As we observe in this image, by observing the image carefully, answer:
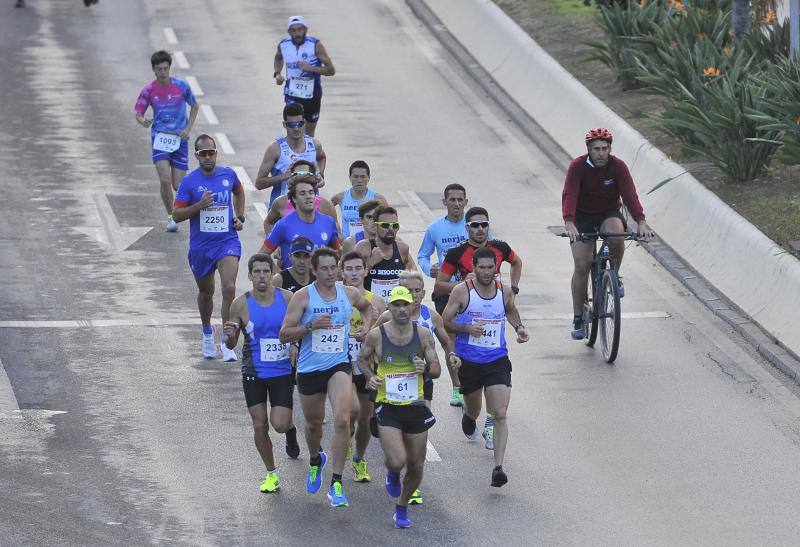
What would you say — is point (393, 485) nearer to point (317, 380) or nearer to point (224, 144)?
point (317, 380)

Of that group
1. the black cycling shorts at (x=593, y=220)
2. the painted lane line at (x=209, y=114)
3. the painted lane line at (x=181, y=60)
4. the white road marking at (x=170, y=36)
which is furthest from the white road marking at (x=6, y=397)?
the white road marking at (x=170, y=36)

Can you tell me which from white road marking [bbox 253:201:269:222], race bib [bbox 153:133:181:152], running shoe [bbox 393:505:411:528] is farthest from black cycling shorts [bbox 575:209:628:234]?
race bib [bbox 153:133:181:152]

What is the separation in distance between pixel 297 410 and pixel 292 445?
1.29 m

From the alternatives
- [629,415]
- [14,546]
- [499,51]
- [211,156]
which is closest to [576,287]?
[629,415]

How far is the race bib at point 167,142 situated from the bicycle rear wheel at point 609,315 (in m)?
6.66

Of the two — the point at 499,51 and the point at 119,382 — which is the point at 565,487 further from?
the point at 499,51

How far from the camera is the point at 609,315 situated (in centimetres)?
1598

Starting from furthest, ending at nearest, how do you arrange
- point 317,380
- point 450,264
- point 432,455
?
point 450,264 < point 432,455 < point 317,380

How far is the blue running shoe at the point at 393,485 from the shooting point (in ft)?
40.9

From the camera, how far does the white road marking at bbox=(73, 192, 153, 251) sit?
20172mm

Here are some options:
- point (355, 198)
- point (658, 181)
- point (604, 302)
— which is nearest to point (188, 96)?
point (355, 198)

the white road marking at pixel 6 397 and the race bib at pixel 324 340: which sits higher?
the race bib at pixel 324 340

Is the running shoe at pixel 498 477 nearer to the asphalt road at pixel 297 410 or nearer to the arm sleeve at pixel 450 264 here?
the asphalt road at pixel 297 410

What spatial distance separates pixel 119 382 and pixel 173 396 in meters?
0.67
